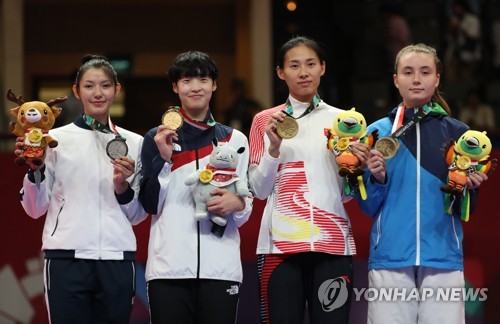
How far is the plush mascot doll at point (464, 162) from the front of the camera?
415cm

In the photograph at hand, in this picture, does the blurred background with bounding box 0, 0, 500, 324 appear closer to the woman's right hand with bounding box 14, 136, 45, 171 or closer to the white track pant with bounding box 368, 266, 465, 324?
the white track pant with bounding box 368, 266, 465, 324

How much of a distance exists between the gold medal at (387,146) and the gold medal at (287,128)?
0.39 metres

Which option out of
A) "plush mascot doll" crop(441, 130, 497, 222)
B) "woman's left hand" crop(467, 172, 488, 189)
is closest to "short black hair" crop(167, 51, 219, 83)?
"plush mascot doll" crop(441, 130, 497, 222)

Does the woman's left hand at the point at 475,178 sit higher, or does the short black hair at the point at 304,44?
the short black hair at the point at 304,44

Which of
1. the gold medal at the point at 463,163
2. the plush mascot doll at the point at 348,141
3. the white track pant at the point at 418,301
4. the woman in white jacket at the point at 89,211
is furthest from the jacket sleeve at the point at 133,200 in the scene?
the gold medal at the point at 463,163

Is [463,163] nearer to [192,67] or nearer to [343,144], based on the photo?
[343,144]

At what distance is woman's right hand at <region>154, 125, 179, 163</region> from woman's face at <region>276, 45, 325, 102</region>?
0.68 meters

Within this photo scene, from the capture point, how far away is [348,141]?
13.8ft

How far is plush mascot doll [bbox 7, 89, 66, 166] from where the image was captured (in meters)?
4.19

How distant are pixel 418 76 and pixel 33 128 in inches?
71.1

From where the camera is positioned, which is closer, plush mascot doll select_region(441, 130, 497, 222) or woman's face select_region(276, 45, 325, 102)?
plush mascot doll select_region(441, 130, 497, 222)

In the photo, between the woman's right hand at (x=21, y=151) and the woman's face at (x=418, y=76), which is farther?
the woman's face at (x=418, y=76)

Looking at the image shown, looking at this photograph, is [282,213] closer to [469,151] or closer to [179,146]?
[179,146]

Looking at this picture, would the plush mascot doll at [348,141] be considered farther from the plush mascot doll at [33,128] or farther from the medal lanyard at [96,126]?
the plush mascot doll at [33,128]
